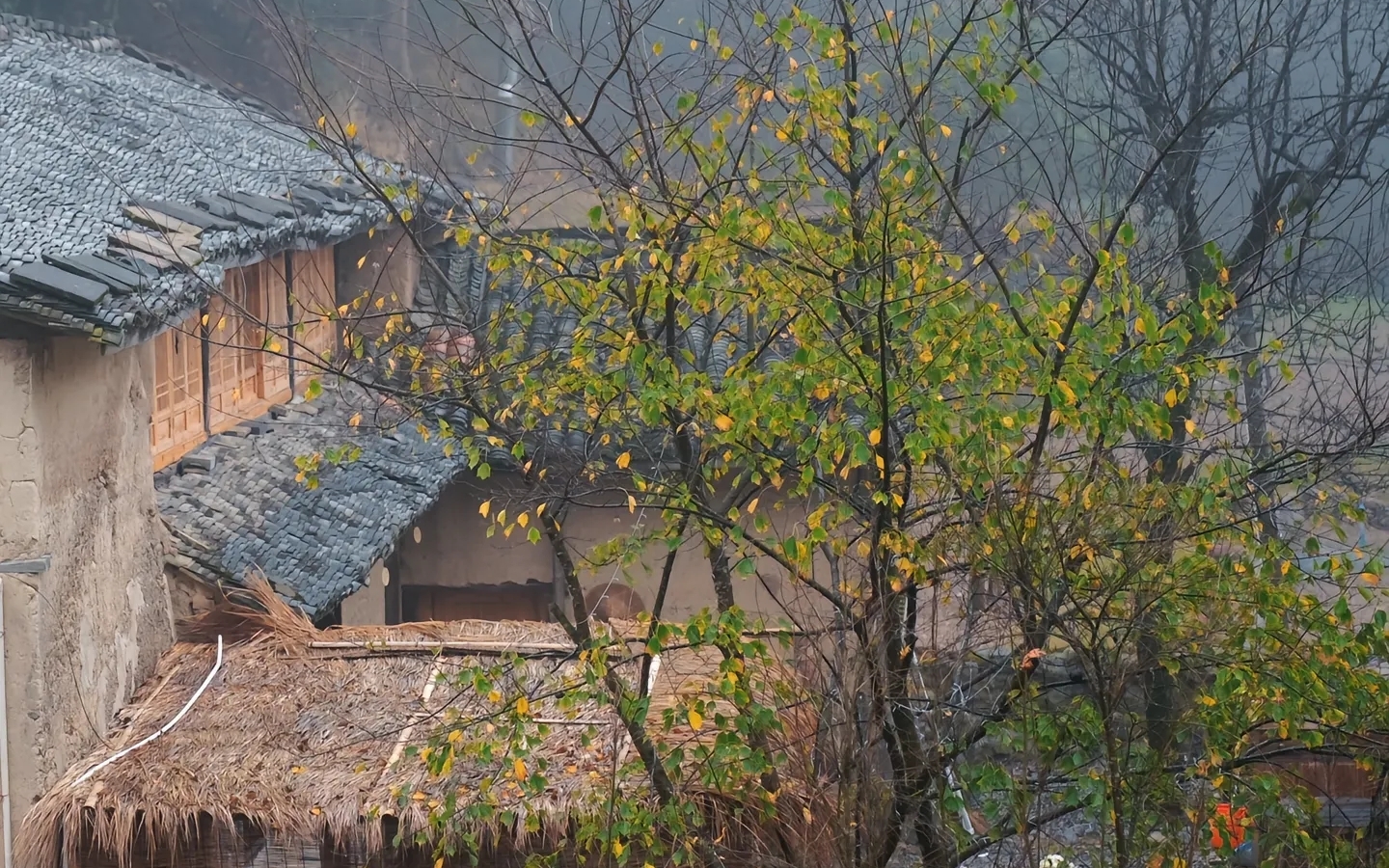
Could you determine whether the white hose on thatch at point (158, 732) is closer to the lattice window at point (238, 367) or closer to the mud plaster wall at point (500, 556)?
the lattice window at point (238, 367)

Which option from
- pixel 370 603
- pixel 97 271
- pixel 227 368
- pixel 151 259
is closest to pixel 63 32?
pixel 227 368

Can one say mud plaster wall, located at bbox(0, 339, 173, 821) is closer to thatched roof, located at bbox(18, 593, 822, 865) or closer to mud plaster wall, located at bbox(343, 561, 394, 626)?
thatched roof, located at bbox(18, 593, 822, 865)

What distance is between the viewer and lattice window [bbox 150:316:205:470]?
845 cm

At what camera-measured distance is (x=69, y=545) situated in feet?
21.4

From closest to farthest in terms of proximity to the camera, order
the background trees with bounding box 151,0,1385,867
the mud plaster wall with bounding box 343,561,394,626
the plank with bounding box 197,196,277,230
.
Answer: the background trees with bounding box 151,0,1385,867
the plank with bounding box 197,196,277,230
the mud plaster wall with bounding box 343,561,394,626

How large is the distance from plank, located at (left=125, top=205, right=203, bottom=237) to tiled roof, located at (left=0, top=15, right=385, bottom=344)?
76 millimetres

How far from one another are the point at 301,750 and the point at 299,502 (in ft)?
9.58

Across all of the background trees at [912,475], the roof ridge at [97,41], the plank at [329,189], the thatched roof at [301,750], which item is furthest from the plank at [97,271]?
the roof ridge at [97,41]

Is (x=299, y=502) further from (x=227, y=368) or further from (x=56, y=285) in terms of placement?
(x=56, y=285)

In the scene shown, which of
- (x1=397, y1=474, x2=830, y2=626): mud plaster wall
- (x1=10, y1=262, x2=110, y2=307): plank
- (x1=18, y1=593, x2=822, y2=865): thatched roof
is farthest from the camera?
(x1=397, y1=474, x2=830, y2=626): mud plaster wall

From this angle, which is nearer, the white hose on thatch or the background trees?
the background trees

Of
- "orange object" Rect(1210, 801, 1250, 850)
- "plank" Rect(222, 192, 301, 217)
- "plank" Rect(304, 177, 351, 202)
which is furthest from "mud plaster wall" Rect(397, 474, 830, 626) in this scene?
"orange object" Rect(1210, 801, 1250, 850)

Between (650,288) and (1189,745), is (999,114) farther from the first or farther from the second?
(1189,745)

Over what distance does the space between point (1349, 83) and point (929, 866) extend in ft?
29.0
